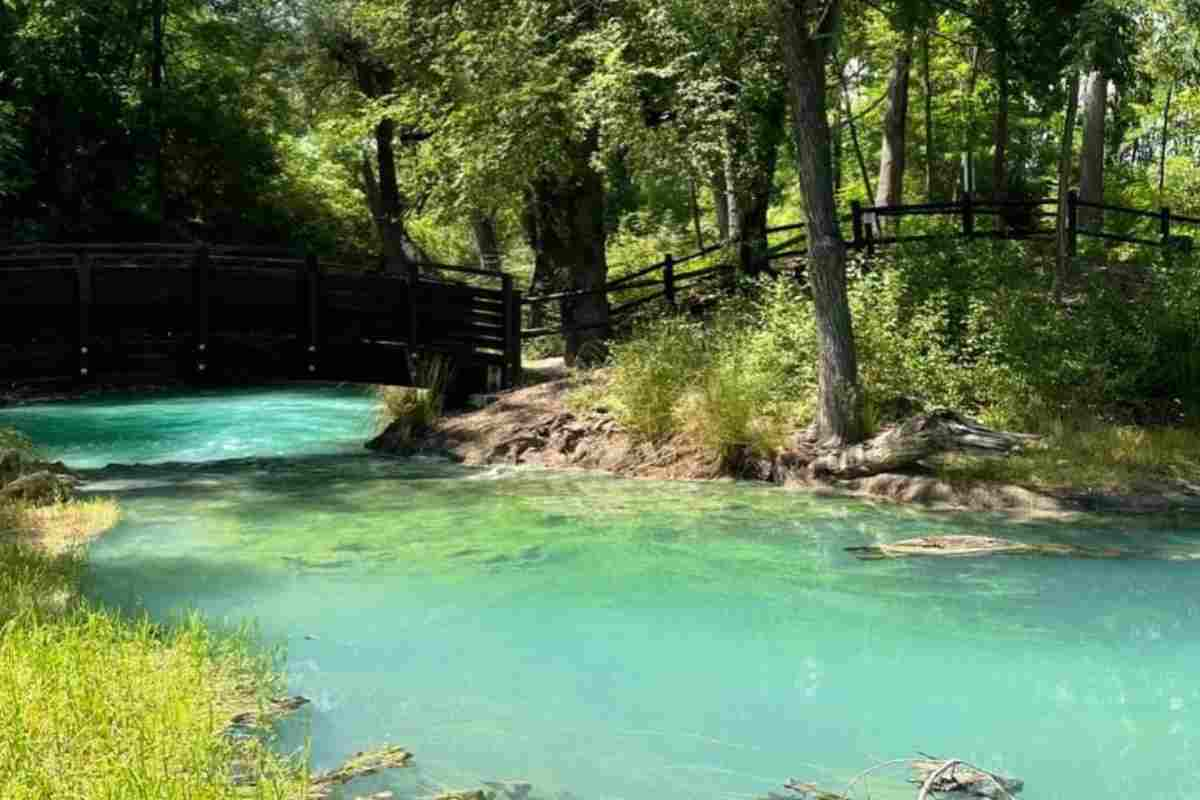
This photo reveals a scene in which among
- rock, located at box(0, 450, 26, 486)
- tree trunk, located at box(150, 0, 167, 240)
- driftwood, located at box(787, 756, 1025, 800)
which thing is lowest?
driftwood, located at box(787, 756, 1025, 800)

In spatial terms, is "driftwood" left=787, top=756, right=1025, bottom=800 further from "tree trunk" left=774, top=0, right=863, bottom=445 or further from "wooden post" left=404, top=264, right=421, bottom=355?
"wooden post" left=404, top=264, right=421, bottom=355

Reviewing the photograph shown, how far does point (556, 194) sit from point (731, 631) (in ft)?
46.8

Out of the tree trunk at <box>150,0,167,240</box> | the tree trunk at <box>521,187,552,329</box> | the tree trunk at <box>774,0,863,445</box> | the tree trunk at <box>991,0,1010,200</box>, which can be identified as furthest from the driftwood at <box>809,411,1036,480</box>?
the tree trunk at <box>150,0,167,240</box>

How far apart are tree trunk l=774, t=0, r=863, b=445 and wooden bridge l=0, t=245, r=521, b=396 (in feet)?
24.3

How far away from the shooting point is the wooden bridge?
18.2 meters

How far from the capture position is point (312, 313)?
19531 millimetres

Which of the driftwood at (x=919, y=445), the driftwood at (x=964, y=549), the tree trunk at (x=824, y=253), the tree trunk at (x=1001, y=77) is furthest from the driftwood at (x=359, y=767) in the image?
the tree trunk at (x=1001, y=77)

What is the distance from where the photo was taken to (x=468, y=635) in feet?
27.0

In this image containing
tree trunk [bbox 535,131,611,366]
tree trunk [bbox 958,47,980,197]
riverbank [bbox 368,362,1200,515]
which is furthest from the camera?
tree trunk [bbox 958,47,980,197]

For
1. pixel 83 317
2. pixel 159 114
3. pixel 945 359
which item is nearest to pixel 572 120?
pixel 945 359

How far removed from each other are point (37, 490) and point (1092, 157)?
19053mm

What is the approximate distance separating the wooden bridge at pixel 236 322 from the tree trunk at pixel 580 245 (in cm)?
150

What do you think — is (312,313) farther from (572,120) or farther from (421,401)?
(572,120)

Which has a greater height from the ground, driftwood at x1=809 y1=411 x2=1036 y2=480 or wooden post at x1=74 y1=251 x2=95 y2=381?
wooden post at x1=74 y1=251 x2=95 y2=381
